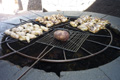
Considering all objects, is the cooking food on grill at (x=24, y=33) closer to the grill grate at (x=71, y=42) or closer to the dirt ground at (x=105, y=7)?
the grill grate at (x=71, y=42)

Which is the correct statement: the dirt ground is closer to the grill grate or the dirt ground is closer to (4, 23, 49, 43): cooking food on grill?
(4, 23, 49, 43): cooking food on grill

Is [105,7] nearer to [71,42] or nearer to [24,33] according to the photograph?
[71,42]

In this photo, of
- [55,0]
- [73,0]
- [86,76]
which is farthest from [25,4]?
[86,76]

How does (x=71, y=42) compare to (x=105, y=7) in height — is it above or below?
below

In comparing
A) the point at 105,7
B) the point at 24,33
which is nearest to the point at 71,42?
the point at 24,33

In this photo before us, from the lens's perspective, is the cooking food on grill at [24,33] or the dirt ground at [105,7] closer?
the cooking food on grill at [24,33]

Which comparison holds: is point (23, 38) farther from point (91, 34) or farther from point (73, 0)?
point (73, 0)

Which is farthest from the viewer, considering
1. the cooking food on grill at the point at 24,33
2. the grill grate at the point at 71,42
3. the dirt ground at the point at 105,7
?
the dirt ground at the point at 105,7

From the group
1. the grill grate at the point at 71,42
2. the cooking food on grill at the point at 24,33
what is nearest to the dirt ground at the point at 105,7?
the cooking food on grill at the point at 24,33

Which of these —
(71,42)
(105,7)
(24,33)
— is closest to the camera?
(71,42)

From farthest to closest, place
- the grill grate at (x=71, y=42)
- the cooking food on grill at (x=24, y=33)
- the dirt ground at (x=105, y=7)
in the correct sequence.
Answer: the dirt ground at (x=105, y=7)
the cooking food on grill at (x=24, y=33)
the grill grate at (x=71, y=42)

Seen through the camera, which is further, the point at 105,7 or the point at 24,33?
the point at 105,7
